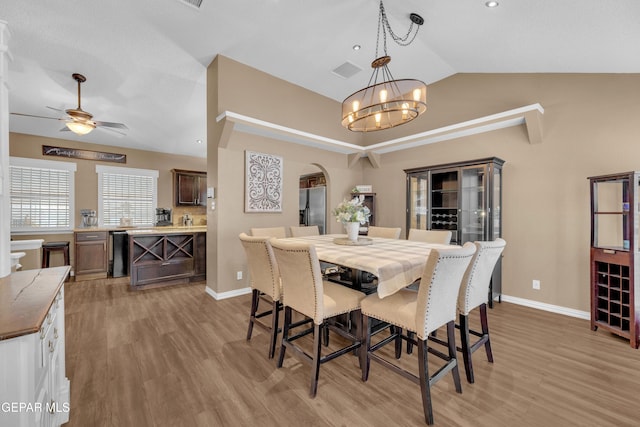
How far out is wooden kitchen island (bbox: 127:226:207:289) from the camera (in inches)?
167

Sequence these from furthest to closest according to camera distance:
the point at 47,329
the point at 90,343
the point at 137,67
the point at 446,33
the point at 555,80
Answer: the point at 137,67 < the point at 555,80 < the point at 446,33 < the point at 90,343 < the point at 47,329

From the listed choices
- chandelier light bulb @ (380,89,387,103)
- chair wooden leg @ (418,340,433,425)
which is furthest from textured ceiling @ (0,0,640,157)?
chair wooden leg @ (418,340,433,425)

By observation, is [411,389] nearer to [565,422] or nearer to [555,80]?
[565,422]

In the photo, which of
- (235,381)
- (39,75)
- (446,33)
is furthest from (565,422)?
(39,75)

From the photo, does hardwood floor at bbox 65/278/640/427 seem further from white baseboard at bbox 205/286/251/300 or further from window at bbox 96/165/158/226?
window at bbox 96/165/158/226

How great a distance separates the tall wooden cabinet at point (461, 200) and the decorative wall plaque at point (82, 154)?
Result: 662 centimetres

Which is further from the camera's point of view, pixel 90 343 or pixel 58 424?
pixel 90 343

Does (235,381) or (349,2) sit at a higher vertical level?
(349,2)

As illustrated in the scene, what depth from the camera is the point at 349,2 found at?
9.15 ft

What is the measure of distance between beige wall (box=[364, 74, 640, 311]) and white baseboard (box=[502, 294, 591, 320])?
0.06m

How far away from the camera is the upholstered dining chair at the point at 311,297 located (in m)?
1.82

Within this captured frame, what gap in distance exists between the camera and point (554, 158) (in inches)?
130

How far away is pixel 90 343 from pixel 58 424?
48.5 inches

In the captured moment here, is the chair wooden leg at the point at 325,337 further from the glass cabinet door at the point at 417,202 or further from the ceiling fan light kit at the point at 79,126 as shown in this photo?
the ceiling fan light kit at the point at 79,126
